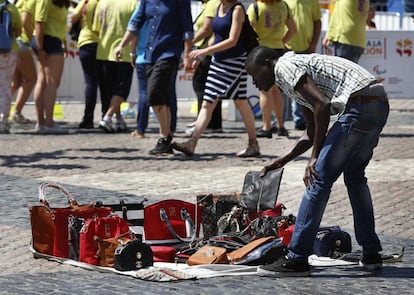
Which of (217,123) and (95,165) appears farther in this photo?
(217,123)

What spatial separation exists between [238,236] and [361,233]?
750 mm

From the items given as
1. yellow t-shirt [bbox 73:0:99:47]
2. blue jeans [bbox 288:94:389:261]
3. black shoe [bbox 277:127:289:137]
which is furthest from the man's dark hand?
yellow t-shirt [bbox 73:0:99:47]

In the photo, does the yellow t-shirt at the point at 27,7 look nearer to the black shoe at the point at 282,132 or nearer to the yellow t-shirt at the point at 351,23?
the black shoe at the point at 282,132

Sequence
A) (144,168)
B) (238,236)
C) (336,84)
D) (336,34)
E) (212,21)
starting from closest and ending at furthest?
1. (336,84)
2. (238,236)
3. (144,168)
4. (212,21)
5. (336,34)

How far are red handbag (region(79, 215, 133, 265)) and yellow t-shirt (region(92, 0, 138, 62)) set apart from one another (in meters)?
8.22

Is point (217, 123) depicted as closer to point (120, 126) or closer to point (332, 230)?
point (120, 126)

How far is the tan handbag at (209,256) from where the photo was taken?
7062 millimetres

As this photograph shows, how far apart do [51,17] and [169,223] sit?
7.90 meters

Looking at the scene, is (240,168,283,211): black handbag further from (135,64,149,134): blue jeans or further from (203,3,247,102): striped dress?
(135,64,149,134): blue jeans

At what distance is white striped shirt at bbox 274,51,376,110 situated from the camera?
676 cm

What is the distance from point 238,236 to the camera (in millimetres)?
7379

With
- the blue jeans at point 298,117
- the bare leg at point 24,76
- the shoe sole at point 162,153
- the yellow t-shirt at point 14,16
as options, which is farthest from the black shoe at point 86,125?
the shoe sole at point 162,153

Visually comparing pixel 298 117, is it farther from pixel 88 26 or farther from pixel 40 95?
pixel 40 95

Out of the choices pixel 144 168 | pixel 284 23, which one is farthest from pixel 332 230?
pixel 284 23
